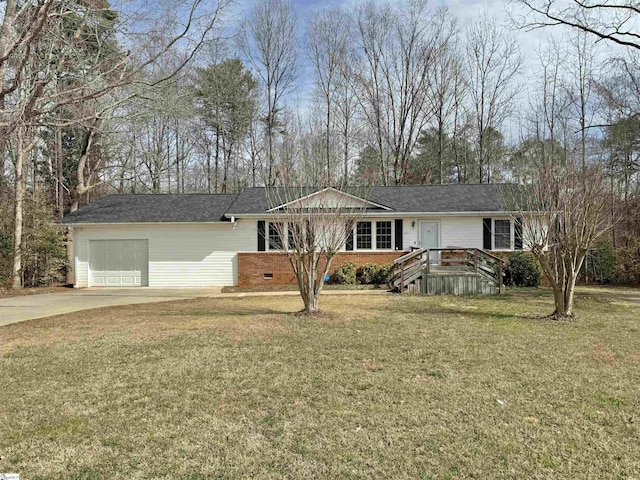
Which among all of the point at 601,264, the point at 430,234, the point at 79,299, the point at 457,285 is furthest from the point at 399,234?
the point at 79,299

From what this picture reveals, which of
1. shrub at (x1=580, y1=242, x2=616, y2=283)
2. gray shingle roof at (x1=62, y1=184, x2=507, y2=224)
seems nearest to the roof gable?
gray shingle roof at (x1=62, y1=184, x2=507, y2=224)

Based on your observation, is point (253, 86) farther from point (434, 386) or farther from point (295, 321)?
point (434, 386)

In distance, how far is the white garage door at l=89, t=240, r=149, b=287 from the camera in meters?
17.8

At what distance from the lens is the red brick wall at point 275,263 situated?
56.9 feet

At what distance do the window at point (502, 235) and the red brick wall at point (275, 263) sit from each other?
13.2ft

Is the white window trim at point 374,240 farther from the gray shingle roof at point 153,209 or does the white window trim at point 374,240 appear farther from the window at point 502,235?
the gray shingle roof at point 153,209

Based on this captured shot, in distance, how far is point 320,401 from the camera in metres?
4.51

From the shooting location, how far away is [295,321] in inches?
354

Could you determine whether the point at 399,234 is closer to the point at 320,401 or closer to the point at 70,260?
the point at 320,401

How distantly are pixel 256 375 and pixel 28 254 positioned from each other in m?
15.6

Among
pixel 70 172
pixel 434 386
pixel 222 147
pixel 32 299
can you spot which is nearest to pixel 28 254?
pixel 32 299

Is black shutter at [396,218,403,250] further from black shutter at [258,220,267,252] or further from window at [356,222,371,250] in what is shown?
black shutter at [258,220,267,252]

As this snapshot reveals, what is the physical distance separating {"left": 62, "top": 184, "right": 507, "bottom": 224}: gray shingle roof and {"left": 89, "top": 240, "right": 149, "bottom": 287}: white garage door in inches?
41.9

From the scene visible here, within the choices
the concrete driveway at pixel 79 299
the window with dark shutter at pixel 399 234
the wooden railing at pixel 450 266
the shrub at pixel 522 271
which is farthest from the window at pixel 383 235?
the concrete driveway at pixel 79 299
